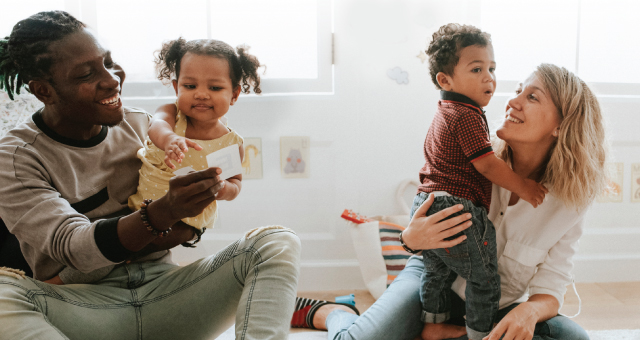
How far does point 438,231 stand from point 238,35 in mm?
1424

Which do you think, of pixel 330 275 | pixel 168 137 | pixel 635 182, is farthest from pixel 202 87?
pixel 635 182

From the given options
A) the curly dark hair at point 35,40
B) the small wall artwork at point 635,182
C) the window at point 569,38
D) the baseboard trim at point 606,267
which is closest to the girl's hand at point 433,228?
the curly dark hair at point 35,40

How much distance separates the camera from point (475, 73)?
1.41 meters

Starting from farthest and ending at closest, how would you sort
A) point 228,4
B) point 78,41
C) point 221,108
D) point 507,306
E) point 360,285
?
point 360,285 < point 228,4 < point 507,306 < point 221,108 < point 78,41

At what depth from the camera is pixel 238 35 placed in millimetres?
2225

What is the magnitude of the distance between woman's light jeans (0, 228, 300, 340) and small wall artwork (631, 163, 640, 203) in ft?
6.83

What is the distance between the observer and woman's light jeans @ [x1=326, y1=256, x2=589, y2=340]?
1366 millimetres

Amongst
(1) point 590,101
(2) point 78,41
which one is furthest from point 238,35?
(1) point 590,101

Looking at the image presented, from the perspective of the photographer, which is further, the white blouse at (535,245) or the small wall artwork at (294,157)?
the small wall artwork at (294,157)

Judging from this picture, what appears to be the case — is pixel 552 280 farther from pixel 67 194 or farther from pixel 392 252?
pixel 67 194

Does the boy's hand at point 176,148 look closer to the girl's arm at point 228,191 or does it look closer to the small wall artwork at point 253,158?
the girl's arm at point 228,191

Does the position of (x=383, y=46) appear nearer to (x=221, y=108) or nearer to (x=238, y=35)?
(x=238, y=35)

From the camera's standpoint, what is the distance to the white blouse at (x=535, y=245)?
1393mm

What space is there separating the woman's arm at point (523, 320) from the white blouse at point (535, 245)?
59 mm
